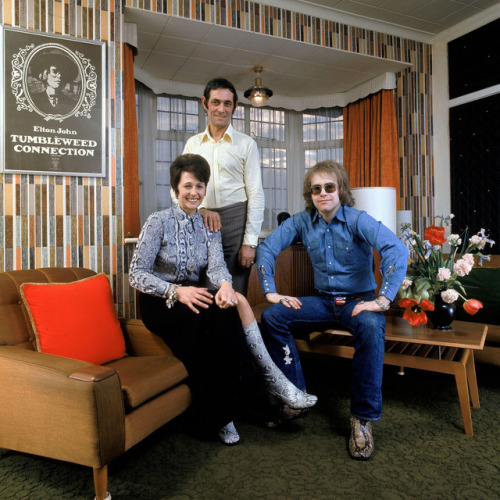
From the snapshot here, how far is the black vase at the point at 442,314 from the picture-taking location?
7.00ft

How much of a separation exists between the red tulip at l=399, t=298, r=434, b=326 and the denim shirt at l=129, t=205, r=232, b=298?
861mm

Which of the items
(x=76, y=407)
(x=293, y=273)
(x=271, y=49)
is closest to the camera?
(x=76, y=407)

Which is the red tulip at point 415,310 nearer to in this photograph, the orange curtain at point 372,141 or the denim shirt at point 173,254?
the denim shirt at point 173,254

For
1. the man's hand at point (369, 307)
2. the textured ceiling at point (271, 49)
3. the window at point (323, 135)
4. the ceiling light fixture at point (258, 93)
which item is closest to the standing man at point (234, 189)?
the man's hand at point (369, 307)

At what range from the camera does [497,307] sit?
2.47 meters

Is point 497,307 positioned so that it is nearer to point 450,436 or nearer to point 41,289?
point 450,436

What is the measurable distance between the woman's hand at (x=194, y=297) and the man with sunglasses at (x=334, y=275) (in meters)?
0.35

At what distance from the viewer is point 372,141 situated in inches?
193

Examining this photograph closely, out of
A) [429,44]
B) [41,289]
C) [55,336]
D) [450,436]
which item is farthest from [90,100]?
[429,44]

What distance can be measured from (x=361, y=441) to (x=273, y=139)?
4685 millimetres

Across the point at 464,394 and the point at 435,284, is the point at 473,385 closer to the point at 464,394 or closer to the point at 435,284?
the point at 464,394

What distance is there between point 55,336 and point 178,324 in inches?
18.9

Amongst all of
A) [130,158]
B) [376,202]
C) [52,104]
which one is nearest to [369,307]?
[376,202]

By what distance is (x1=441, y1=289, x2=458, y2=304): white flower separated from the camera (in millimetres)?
2080
